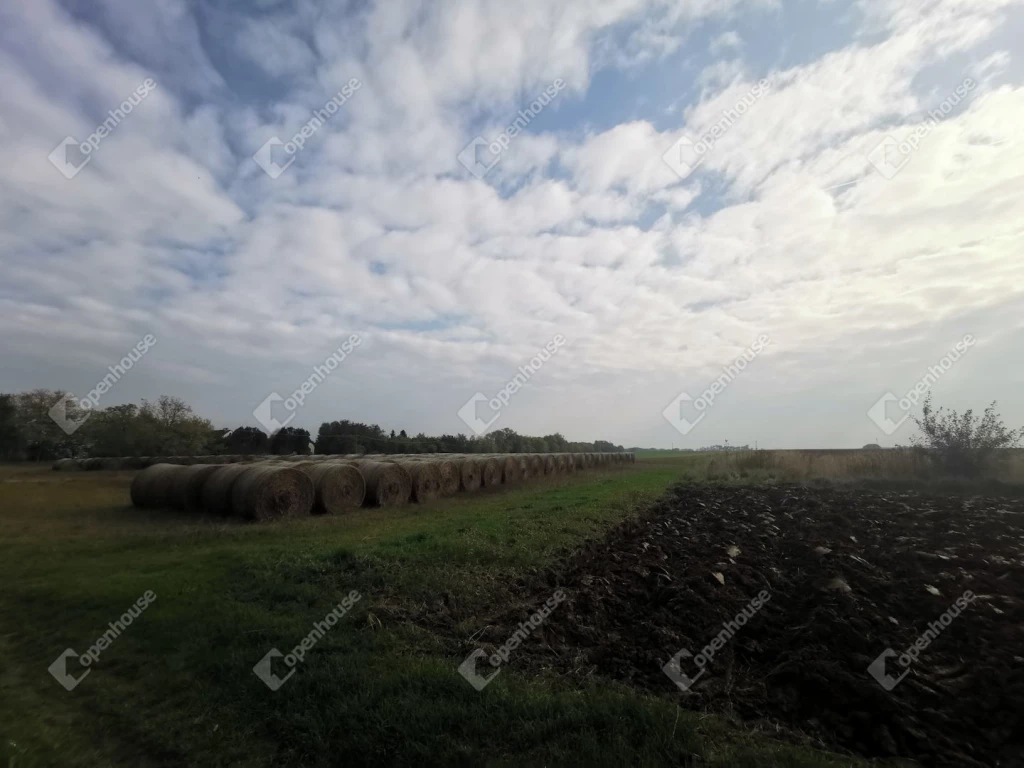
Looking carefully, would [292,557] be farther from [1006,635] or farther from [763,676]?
[1006,635]

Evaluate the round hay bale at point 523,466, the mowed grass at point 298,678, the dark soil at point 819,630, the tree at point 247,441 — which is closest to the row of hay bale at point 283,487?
the mowed grass at point 298,678

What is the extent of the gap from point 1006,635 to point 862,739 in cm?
291

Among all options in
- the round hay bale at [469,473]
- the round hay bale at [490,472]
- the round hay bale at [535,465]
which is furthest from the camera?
the round hay bale at [535,465]

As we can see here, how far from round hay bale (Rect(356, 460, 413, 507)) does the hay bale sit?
4.90 metres

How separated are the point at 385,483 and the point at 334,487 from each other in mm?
2400

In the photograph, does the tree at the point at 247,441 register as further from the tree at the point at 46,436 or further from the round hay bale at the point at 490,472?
the round hay bale at the point at 490,472

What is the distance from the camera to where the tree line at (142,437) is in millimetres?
54156

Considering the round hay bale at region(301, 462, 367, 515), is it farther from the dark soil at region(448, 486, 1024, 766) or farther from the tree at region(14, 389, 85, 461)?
the tree at region(14, 389, 85, 461)

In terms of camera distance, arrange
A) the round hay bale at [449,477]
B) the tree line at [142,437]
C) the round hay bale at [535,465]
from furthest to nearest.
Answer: the tree line at [142,437] → the round hay bale at [535,465] → the round hay bale at [449,477]

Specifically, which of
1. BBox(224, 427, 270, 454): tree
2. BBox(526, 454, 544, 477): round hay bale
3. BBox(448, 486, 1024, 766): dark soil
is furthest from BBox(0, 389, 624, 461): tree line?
BBox(448, 486, 1024, 766): dark soil

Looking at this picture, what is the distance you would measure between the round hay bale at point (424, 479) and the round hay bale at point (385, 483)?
0.51 meters

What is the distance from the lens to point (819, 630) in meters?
5.71

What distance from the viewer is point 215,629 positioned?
635cm

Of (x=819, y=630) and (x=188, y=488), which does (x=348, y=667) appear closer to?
(x=819, y=630)
